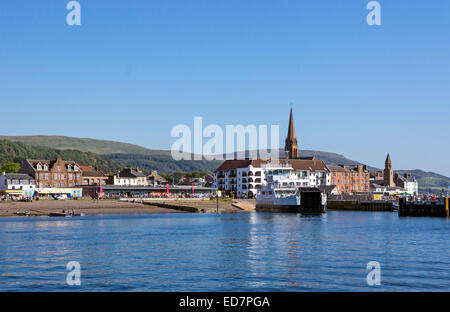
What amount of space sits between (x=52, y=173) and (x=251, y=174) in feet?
211

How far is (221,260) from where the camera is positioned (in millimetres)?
39688

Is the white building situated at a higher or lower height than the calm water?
higher

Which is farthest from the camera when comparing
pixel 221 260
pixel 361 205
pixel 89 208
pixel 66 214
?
pixel 361 205

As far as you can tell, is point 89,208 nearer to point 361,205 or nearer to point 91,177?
point 91,177

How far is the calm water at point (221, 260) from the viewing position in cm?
2963

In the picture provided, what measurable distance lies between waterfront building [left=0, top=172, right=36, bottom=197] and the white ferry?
60705mm

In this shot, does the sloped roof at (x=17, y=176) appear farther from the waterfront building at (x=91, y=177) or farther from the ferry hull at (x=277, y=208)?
the ferry hull at (x=277, y=208)

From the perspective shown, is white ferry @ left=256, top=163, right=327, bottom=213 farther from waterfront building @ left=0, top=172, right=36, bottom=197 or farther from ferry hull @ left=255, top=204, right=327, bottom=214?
waterfront building @ left=0, top=172, right=36, bottom=197

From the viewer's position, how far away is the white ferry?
117 meters
